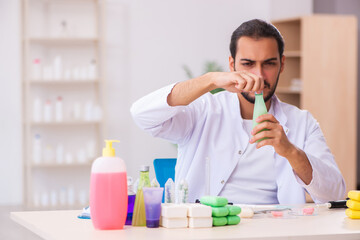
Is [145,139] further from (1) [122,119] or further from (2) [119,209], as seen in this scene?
(2) [119,209]

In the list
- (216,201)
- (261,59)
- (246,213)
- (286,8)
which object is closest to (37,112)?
(286,8)

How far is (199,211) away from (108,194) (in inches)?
9.7

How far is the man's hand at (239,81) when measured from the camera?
74.3 inches

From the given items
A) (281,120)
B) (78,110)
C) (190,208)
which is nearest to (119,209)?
(190,208)

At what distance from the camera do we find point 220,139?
238cm

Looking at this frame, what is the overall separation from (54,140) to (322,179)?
14.6ft

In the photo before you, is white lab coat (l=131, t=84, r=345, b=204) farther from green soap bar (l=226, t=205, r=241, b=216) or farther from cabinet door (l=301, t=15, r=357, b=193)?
cabinet door (l=301, t=15, r=357, b=193)

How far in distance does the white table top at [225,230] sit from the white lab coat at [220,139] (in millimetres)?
397

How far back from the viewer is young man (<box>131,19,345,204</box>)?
2.17 metres

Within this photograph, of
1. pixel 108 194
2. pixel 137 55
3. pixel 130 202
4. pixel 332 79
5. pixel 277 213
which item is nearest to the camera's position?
pixel 108 194

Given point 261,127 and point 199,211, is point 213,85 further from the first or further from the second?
point 199,211

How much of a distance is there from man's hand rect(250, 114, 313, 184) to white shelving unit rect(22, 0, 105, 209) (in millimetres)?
4073

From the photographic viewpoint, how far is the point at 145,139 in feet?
21.1

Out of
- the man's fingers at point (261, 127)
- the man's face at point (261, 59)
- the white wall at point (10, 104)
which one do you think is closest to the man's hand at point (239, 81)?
the man's fingers at point (261, 127)
